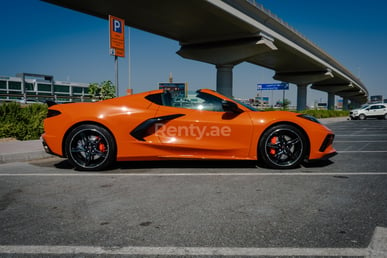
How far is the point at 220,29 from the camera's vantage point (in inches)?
912

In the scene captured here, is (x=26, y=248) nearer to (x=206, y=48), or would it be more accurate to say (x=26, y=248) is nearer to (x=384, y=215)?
(x=384, y=215)

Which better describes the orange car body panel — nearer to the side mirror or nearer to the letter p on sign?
the side mirror

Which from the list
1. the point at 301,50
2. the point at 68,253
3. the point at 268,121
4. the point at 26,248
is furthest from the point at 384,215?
the point at 301,50

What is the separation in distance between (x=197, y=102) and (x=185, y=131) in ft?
1.81

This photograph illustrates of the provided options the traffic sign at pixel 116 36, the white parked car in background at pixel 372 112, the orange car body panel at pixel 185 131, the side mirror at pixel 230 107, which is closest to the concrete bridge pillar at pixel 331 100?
the white parked car in background at pixel 372 112

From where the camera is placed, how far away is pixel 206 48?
26203 mm

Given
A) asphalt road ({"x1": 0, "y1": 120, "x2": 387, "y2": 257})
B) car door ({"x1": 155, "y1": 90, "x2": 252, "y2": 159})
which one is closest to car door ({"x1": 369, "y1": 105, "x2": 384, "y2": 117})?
asphalt road ({"x1": 0, "y1": 120, "x2": 387, "y2": 257})

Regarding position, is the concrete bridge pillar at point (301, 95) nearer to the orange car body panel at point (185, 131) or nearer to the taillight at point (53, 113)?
the orange car body panel at point (185, 131)

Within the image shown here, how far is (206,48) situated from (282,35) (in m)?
7.00

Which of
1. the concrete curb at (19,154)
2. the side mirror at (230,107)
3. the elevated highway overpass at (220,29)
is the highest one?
the elevated highway overpass at (220,29)

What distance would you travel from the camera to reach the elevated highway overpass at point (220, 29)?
17.9 meters

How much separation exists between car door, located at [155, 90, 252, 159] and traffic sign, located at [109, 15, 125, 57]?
5.12 m

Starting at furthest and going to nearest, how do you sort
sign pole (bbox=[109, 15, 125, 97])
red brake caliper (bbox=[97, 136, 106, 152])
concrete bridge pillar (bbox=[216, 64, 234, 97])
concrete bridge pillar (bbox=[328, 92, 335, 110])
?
concrete bridge pillar (bbox=[328, 92, 335, 110])
concrete bridge pillar (bbox=[216, 64, 234, 97])
sign pole (bbox=[109, 15, 125, 97])
red brake caliper (bbox=[97, 136, 106, 152])

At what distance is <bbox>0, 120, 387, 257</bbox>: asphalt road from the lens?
203cm
